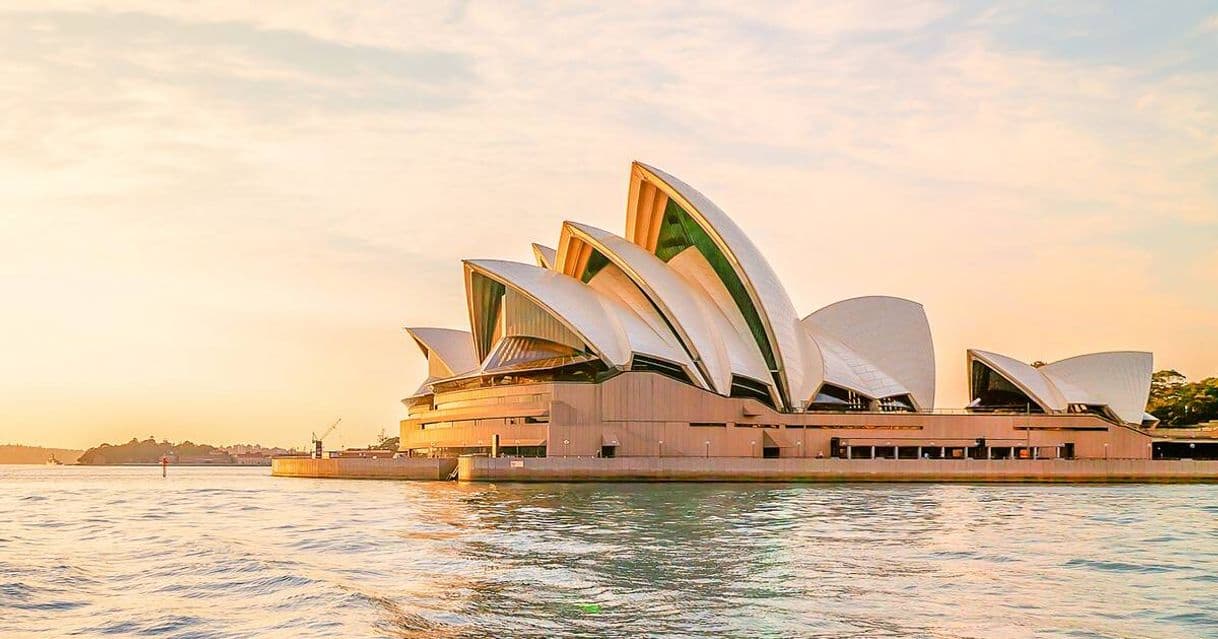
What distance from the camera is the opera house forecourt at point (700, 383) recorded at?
204 feet

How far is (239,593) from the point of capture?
55.8 ft

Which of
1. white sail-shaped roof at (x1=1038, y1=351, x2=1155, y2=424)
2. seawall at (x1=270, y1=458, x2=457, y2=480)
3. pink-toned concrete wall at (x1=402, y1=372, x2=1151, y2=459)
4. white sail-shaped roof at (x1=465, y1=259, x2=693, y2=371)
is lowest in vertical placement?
seawall at (x1=270, y1=458, x2=457, y2=480)

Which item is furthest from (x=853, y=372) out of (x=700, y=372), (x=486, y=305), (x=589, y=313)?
(x=486, y=305)

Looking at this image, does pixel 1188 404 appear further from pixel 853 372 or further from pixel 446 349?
pixel 446 349

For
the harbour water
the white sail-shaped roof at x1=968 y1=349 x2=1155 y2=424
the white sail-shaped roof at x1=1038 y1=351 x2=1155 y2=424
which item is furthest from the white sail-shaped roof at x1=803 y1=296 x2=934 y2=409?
the harbour water

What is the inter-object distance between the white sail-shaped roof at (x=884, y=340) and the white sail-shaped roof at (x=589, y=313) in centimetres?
1281

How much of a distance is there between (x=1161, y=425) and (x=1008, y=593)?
302ft

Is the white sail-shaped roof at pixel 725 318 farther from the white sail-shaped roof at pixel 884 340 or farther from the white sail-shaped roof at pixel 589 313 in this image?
the white sail-shaped roof at pixel 884 340

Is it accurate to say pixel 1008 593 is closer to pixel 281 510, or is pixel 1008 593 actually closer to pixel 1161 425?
pixel 281 510

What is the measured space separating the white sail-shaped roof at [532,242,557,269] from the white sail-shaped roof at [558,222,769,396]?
5744 millimetres

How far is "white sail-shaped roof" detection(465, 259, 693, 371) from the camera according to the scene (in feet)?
202

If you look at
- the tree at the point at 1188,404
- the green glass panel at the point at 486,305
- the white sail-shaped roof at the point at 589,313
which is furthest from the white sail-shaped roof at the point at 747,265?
the tree at the point at 1188,404

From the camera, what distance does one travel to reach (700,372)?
210 ft

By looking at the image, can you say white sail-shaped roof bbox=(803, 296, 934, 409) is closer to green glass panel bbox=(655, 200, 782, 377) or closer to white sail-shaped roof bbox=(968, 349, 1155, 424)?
white sail-shaped roof bbox=(968, 349, 1155, 424)
